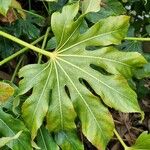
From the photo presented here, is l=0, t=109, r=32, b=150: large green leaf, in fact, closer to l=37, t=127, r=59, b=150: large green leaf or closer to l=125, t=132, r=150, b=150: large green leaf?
l=37, t=127, r=59, b=150: large green leaf

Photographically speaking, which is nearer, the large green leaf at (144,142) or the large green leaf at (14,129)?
the large green leaf at (14,129)

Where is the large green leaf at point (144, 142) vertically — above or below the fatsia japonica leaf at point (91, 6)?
below

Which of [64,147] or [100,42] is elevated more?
[100,42]

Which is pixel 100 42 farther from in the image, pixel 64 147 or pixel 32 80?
pixel 64 147

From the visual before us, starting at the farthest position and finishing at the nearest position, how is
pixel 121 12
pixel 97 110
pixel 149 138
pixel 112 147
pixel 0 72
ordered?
pixel 112 147, pixel 0 72, pixel 121 12, pixel 149 138, pixel 97 110

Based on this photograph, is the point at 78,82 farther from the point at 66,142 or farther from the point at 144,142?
the point at 144,142

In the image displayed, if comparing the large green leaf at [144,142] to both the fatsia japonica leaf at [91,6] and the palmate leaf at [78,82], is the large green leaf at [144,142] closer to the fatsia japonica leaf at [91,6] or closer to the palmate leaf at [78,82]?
the palmate leaf at [78,82]

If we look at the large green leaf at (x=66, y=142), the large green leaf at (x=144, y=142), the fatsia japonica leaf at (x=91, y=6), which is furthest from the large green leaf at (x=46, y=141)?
the fatsia japonica leaf at (x=91, y=6)

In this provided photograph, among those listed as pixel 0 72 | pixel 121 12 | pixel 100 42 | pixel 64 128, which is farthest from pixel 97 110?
pixel 0 72
